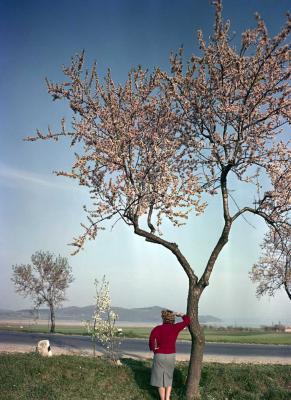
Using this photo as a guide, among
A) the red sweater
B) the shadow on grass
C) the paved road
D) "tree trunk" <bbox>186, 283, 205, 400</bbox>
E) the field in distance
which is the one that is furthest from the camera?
the field in distance

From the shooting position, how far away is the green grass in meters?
12.9

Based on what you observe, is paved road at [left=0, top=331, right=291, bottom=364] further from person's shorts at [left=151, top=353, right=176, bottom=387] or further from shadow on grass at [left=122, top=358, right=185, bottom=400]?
person's shorts at [left=151, top=353, right=176, bottom=387]

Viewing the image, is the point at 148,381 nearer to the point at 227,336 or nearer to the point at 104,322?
the point at 104,322

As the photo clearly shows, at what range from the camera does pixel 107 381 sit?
1405 centimetres

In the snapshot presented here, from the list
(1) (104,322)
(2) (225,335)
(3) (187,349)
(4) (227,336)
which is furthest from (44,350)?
(2) (225,335)

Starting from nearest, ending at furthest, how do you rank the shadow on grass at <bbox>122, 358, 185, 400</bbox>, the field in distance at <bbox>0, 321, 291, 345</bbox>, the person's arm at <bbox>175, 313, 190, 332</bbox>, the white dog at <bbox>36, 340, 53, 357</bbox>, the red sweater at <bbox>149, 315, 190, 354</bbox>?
1. the red sweater at <bbox>149, 315, 190, 354</bbox>
2. the person's arm at <bbox>175, 313, 190, 332</bbox>
3. the shadow on grass at <bbox>122, 358, 185, 400</bbox>
4. the white dog at <bbox>36, 340, 53, 357</bbox>
5. the field in distance at <bbox>0, 321, 291, 345</bbox>

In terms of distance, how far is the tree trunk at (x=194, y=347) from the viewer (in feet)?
44.5

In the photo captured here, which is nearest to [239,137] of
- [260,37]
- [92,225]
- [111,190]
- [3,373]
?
[260,37]

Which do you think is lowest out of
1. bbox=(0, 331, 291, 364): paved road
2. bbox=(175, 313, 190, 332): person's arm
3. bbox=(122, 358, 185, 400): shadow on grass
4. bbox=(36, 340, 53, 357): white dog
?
bbox=(0, 331, 291, 364): paved road

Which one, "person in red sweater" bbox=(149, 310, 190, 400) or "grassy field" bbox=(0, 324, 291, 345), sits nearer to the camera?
"person in red sweater" bbox=(149, 310, 190, 400)

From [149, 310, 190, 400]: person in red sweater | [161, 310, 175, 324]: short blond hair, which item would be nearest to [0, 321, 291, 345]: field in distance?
[149, 310, 190, 400]: person in red sweater

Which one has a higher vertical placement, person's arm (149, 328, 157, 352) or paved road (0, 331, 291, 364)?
person's arm (149, 328, 157, 352)

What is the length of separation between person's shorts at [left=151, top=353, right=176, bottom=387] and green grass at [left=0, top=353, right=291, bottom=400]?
1.36m

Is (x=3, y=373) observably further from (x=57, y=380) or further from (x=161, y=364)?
(x=161, y=364)
